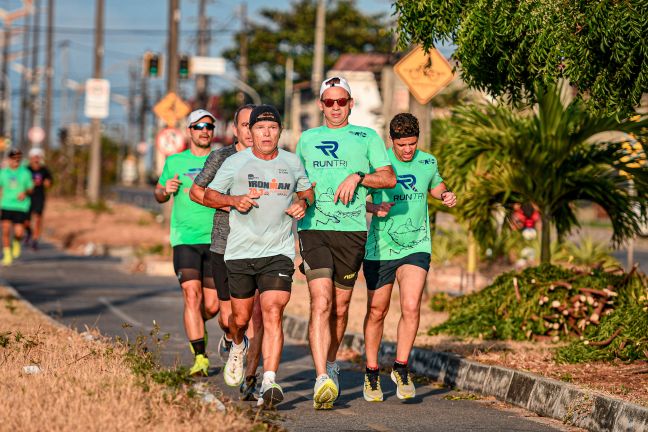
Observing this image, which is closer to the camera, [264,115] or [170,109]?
[264,115]

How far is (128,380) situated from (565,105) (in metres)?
8.37

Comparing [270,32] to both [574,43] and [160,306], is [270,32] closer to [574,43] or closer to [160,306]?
[160,306]

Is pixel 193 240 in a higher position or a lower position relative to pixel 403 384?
higher

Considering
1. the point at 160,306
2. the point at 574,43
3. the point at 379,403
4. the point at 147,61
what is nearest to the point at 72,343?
the point at 379,403

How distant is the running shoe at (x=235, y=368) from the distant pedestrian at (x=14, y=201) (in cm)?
1514

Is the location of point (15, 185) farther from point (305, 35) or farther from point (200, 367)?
point (305, 35)

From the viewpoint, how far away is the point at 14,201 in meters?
24.8

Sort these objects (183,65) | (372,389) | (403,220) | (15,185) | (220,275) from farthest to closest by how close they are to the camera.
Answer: (183,65) < (15,185) < (220,275) < (403,220) < (372,389)

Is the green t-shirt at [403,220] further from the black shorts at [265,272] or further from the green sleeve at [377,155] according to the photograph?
the black shorts at [265,272]

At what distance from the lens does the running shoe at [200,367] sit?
10531 millimetres

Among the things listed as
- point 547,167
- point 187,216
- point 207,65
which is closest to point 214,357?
point 187,216

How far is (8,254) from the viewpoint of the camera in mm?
24578

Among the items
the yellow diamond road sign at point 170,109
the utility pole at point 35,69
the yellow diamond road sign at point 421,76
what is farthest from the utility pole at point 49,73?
the yellow diamond road sign at point 421,76

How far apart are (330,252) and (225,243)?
1201 mm
